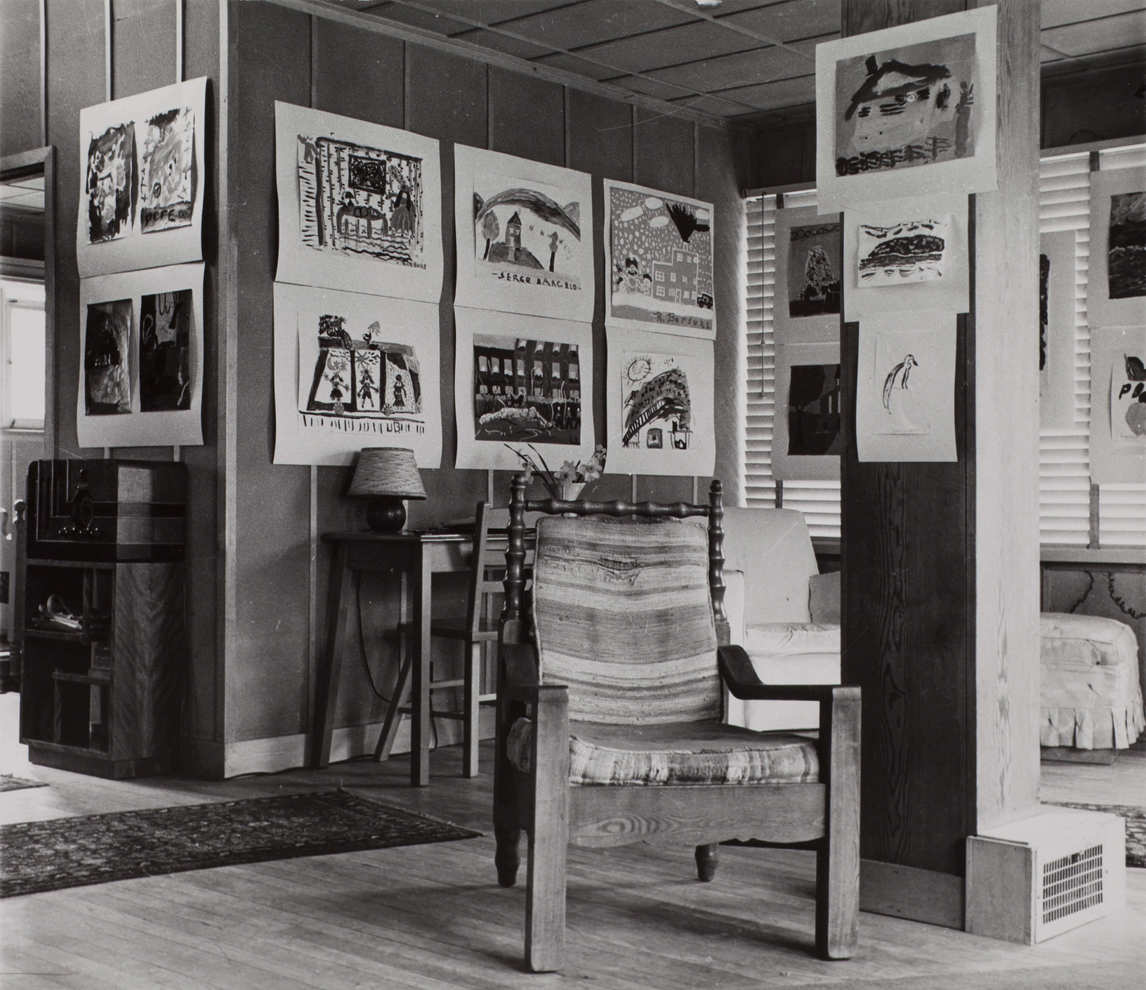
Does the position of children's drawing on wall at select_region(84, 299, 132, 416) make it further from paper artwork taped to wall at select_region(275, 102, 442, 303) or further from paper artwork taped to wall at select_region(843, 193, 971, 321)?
paper artwork taped to wall at select_region(843, 193, 971, 321)

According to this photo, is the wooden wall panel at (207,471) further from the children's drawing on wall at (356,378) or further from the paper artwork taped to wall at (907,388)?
the paper artwork taped to wall at (907,388)

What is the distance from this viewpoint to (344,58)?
5.73 metres

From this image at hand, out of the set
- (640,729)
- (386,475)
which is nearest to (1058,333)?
(386,475)

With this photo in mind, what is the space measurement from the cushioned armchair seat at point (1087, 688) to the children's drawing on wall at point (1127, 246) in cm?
162

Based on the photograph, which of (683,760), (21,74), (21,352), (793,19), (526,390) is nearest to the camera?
(683,760)

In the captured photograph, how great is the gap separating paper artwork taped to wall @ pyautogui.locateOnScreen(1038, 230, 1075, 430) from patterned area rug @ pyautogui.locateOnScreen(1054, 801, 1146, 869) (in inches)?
89.3

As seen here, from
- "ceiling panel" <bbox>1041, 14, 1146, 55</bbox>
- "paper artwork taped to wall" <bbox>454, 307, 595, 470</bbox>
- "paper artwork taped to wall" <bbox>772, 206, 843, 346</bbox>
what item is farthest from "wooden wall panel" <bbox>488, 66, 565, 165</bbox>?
"ceiling panel" <bbox>1041, 14, 1146, 55</bbox>

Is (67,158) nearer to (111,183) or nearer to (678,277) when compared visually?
(111,183)

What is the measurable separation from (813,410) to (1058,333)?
1333 mm

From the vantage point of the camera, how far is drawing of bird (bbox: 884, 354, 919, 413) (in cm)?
366

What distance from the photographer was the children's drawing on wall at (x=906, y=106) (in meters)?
3.55

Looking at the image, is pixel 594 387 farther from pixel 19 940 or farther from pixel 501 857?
pixel 19 940

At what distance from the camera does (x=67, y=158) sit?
6.04 m

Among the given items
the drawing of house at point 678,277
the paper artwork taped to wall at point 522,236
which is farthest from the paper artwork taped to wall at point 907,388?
the drawing of house at point 678,277
